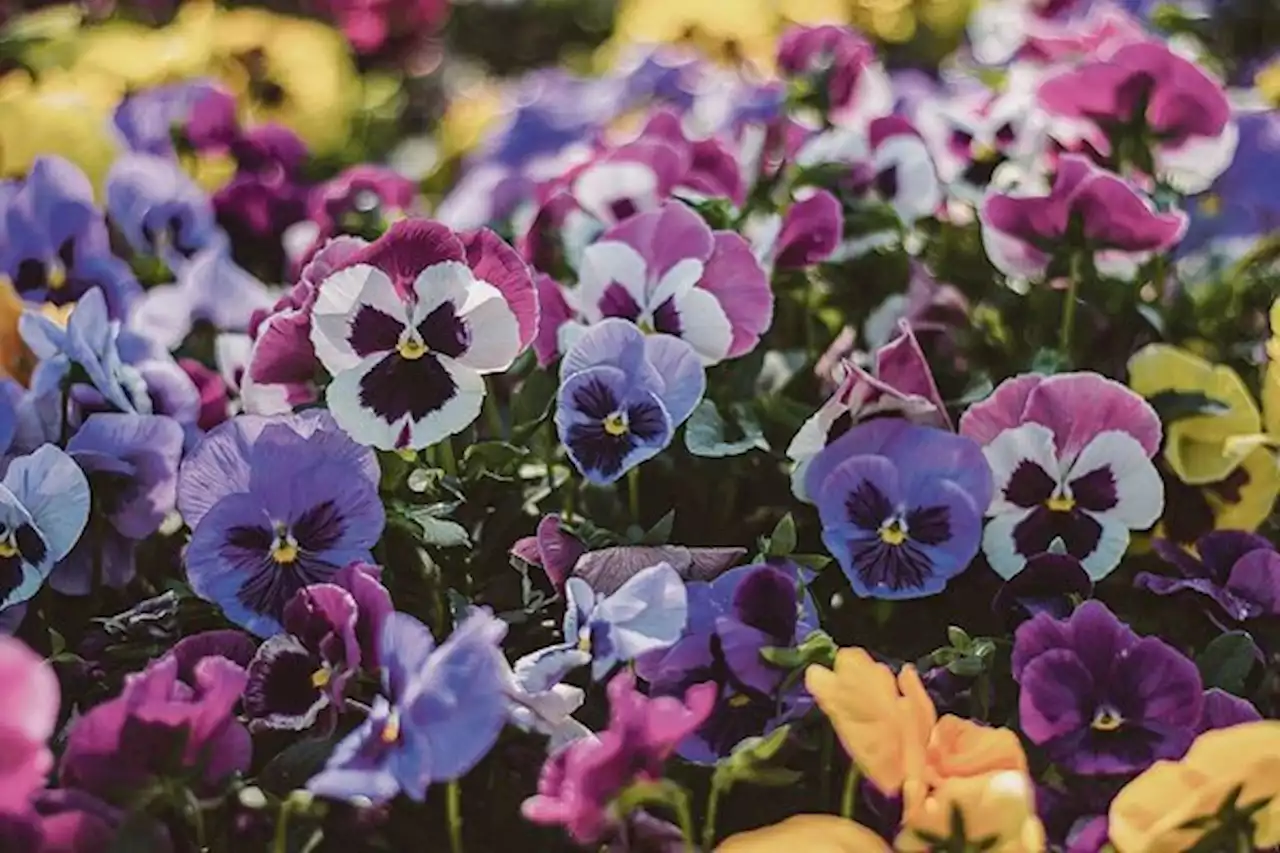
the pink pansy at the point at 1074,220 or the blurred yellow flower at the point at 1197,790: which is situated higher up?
the blurred yellow flower at the point at 1197,790

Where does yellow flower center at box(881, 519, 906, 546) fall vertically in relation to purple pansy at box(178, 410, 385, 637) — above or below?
below

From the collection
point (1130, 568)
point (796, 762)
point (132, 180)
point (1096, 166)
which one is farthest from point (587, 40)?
point (796, 762)

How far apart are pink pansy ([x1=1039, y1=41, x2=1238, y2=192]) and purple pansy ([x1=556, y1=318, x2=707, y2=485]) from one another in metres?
0.52

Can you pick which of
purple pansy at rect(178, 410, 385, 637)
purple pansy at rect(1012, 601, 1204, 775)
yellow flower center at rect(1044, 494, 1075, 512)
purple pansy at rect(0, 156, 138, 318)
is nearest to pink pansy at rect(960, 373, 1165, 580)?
→ yellow flower center at rect(1044, 494, 1075, 512)

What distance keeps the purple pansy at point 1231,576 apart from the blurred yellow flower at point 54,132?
3.91ft

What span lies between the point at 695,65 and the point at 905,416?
1.14 meters

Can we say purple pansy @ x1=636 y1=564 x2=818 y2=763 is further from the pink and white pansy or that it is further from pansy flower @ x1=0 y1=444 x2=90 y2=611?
pansy flower @ x1=0 y1=444 x2=90 y2=611

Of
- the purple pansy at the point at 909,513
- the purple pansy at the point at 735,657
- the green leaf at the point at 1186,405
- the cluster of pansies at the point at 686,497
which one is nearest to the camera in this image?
the cluster of pansies at the point at 686,497

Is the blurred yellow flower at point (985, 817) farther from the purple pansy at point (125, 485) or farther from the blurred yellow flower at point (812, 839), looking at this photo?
the purple pansy at point (125, 485)

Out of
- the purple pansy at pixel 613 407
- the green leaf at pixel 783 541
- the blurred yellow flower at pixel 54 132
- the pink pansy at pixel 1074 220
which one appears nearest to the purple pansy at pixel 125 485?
the purple pansy at pixel 613 407

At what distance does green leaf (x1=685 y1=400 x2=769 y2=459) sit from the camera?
1.16m

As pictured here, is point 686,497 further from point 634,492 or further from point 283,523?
point 283,523

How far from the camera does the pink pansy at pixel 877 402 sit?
3.72 feet

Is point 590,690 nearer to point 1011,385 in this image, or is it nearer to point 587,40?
point 1011,385
